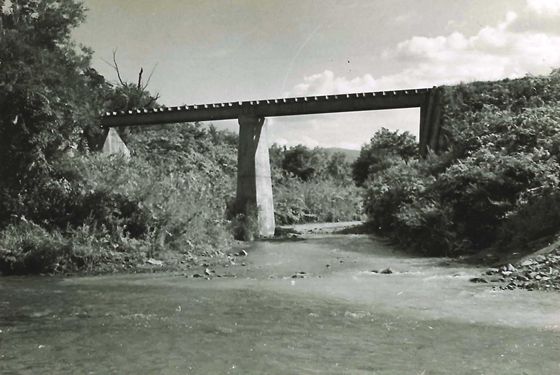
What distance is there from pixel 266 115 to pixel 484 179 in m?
13.7

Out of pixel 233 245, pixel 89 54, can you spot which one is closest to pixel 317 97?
pixel 233 245

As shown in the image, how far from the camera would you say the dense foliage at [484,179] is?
67.2 ft

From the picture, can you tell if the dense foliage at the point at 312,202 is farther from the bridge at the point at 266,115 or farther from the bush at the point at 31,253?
the bush at the point at 31,253

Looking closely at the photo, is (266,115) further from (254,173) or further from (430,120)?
(430,120)

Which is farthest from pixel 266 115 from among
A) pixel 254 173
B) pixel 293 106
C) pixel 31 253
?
pixel 31 253

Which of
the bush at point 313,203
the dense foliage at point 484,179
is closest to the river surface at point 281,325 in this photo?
the dense foliage at point 484,179

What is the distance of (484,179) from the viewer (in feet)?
74.1

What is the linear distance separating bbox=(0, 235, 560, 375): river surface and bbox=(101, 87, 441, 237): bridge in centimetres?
1476

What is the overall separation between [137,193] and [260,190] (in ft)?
34.4

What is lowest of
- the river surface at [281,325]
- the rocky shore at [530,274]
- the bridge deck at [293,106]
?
the river surface at [281,325]

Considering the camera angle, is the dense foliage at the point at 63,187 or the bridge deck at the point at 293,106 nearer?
the dense foliage at the point at 63,187

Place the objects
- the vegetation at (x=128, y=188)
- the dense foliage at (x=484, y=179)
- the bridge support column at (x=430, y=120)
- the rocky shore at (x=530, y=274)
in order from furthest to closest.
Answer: the bridge support column at (x=430, y=120), the dense foliage at (x=484, y=179), the vegetation at (x=128, y=188), the rocky shore at (x=530, y=274)

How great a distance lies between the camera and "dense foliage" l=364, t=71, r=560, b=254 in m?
20.5

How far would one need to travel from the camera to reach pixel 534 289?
13477mm
